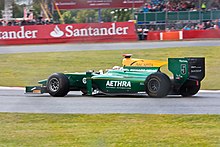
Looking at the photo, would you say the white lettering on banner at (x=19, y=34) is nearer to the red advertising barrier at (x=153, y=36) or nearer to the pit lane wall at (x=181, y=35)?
the red advertising barrier at (x=153, y=36)

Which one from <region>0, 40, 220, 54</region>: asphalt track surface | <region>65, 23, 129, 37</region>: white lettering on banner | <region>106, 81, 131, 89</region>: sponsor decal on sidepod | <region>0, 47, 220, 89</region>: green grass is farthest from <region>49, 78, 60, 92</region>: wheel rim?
<region>65, 23, 129, 37</region>: white lettering on banner

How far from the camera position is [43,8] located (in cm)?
432

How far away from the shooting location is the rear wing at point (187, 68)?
1059 cm

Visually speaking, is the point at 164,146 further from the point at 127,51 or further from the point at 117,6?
the point at 127,51

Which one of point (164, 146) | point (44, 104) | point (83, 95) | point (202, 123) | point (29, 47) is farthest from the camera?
point (29, 47)

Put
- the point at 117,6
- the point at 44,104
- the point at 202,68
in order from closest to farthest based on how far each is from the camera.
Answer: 1. the point at 117,6
2. the point at 44,104
3. the point at 202,68

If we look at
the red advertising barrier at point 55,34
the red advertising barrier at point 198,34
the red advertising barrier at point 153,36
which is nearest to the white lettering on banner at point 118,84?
the red advertising barrier at point 55,34

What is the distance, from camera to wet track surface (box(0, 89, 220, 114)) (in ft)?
28.4

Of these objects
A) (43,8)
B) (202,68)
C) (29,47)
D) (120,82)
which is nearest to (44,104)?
(120,82)

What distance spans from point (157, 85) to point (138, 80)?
406 mm

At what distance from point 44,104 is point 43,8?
5605 mm

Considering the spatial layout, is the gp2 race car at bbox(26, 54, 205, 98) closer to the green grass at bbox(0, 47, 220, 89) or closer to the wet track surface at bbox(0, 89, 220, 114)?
the wet track surface at bbox(0, 89, 220, 114)

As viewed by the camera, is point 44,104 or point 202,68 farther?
point 202,68

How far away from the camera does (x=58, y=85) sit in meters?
11.1
